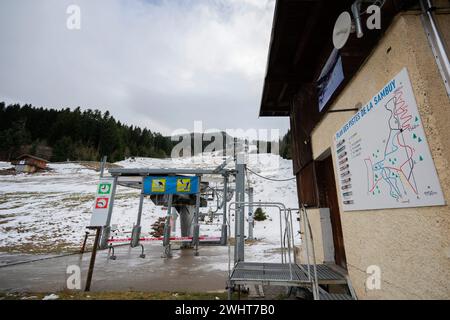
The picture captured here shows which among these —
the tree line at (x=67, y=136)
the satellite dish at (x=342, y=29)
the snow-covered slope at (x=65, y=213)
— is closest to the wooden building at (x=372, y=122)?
the satellite dish at (x=342, y=29)

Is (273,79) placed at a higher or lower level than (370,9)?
higher

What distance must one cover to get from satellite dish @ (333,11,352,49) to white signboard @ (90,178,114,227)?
564 centimetres

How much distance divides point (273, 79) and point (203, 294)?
5.30m

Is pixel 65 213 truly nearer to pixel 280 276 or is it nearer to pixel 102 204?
pixel 102 204

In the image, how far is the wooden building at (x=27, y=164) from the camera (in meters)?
44.8

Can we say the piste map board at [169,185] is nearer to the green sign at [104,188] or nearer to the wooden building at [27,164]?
the green sign at [104,188]

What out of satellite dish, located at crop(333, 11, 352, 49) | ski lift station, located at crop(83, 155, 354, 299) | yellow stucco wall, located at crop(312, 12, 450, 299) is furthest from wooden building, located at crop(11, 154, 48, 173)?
yellow stucco wall, located at crop(312, 12, 450, 299)

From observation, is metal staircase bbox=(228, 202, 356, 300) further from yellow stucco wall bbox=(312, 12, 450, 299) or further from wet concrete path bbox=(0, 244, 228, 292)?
wet concrete path bbox=(0, 244, 228, 292)

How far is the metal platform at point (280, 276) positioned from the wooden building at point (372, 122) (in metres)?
0.33

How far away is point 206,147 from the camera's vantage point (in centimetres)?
9450

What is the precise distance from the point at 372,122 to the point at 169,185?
7393 millimetres

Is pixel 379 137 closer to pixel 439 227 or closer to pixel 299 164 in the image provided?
pixel 439 227

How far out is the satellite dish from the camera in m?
2.91

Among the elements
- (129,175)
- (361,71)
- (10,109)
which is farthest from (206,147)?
(361,71)
